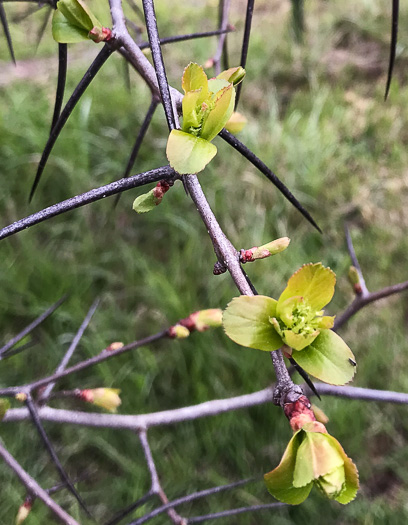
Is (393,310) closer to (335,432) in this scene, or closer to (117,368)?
(335,432)

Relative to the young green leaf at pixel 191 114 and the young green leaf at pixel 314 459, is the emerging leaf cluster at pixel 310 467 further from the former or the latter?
the young green leaf at pixel 191 114

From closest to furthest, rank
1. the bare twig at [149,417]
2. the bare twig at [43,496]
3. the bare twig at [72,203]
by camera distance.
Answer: the bare twig at [72,203]
the bare twig at [43,496]
the bare twig at [149,417]

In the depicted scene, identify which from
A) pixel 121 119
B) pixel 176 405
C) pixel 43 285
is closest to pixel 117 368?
pixel 176 405

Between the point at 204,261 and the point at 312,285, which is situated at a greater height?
the point at 312,285

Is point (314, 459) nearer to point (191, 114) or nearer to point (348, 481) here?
point (348, 481)

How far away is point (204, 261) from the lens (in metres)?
1.20

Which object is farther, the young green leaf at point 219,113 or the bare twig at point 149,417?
the bare twig at point 149,417

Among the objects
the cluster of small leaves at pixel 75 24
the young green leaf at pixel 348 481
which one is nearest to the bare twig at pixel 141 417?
the young green leaf at pixel 348 481

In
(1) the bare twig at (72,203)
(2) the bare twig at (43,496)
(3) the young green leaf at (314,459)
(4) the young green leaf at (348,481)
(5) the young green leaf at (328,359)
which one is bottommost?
(2) the bare twig at (43,496)

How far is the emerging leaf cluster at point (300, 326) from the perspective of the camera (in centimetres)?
21

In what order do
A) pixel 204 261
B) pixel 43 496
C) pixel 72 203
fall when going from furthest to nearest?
pixel 204 261
pixel 43 496
pixel 72 203

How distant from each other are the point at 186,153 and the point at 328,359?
0.12 m

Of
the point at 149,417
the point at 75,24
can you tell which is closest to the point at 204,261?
the point at 149,417

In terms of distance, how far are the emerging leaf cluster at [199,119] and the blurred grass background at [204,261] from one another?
0.83 m
